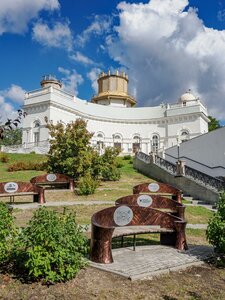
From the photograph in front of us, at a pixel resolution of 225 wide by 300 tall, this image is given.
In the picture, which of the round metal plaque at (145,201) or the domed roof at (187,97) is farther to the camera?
the domed roof at (187,97)

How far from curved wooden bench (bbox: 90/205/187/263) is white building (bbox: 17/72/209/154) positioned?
37066mm

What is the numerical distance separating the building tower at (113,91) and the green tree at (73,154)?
34457mm

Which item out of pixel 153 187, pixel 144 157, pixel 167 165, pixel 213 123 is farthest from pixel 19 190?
pixel 213 123

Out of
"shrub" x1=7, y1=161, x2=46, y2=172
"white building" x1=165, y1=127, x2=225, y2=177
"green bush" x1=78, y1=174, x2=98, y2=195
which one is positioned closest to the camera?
"green bush" x1=78, y1=174, x2=98, y2=195

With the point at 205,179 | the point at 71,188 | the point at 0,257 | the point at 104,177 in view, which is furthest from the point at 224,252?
the point at 104,177

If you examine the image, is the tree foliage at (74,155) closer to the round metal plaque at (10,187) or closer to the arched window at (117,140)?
the round metal plaque at (10,187)

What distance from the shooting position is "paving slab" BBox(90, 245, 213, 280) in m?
5.84

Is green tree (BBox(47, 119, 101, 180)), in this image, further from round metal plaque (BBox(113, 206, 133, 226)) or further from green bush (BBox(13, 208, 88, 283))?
green bush (BBox(13, 208, 88, 283))

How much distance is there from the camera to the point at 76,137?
70.5 feet

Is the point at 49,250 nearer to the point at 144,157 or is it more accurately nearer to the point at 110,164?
the point at 110,164

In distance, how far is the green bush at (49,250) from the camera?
5.07 metres

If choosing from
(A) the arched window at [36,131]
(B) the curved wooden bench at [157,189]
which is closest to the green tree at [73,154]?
(B) the curved wooden bench at [157,189]

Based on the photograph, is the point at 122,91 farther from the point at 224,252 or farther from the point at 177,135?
the point at 224,252

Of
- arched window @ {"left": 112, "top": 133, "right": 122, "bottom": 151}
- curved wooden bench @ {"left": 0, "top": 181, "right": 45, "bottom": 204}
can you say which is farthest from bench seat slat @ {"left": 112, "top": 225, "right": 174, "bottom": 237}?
arched window @ {"left": 112, "top": 133, "right": 122, "bottom": 151}
